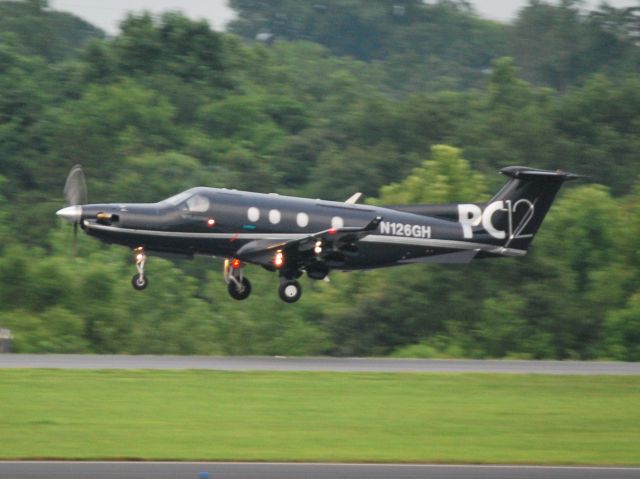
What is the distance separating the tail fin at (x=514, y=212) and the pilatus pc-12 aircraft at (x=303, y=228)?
29 mm

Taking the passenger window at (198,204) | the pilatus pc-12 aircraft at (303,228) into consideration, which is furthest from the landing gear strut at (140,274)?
the passenger window at (198,204)

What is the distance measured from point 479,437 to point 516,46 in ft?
486

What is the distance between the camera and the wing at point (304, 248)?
34.7 meters

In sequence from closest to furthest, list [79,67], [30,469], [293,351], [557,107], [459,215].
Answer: [30,469] < [459,215] < [293,351] < [557,107] < [79,67]

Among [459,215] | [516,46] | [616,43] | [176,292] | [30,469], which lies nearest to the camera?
[30,469]

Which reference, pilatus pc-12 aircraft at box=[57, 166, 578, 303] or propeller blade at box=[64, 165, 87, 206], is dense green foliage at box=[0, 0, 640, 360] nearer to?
propeller blade at box=[64, 165, 87, 206]

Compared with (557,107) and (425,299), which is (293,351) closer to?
(425,299)

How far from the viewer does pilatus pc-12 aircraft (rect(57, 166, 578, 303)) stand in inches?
1387

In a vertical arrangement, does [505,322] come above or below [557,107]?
below

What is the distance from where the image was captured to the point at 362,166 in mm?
82125

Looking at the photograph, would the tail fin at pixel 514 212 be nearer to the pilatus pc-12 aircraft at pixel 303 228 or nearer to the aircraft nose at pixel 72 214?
the pilatus pc-12 aircraft at pixel 303 228

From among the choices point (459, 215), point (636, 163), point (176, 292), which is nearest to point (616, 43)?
point (636, 163)

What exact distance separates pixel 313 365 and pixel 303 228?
5.06 meters

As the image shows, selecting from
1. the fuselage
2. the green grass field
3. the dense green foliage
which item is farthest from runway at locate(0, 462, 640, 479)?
the dense green foliage
